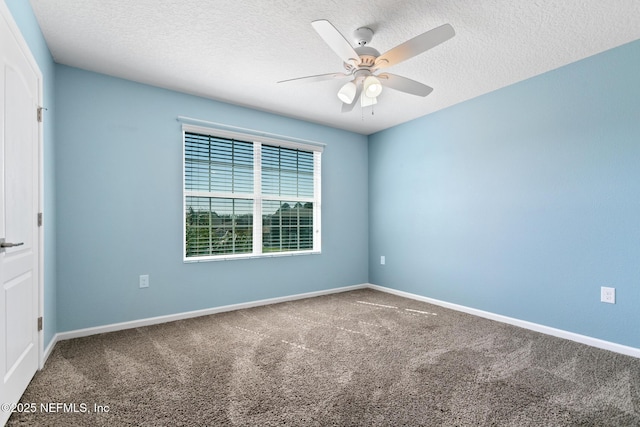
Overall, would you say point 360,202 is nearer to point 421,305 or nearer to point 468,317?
point 421,305

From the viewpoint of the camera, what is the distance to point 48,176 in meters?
2.47

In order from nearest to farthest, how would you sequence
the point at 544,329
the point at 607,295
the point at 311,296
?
the point at 607,295 < the point at 544,329 < the point at 311,296

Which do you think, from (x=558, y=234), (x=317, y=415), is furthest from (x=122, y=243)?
(x=558, y=234)

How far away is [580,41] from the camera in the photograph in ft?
7.84

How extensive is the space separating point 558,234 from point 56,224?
4437 millimetres

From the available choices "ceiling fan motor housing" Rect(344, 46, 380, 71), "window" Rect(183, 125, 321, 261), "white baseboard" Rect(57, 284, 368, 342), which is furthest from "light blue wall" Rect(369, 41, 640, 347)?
"ceiling fan motor housing" Rect(344, 46, 380, 71)

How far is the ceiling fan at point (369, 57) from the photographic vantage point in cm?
177

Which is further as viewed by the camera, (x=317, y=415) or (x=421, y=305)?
(x=421, y=305)

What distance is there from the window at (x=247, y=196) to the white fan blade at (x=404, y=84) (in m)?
1.99

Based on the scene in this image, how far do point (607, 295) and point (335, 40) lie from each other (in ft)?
9.50

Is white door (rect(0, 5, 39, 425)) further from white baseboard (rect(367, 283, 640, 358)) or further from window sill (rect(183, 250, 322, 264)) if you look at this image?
white baseboard (rect(367, 283, 640, 358))

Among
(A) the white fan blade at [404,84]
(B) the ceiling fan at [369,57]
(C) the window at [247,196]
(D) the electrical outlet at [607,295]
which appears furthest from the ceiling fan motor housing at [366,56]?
(D) the electrical outlet at [607,295]

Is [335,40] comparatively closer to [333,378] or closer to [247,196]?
[333,378]

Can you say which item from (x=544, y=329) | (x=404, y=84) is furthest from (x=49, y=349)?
(x=544, y=329)
